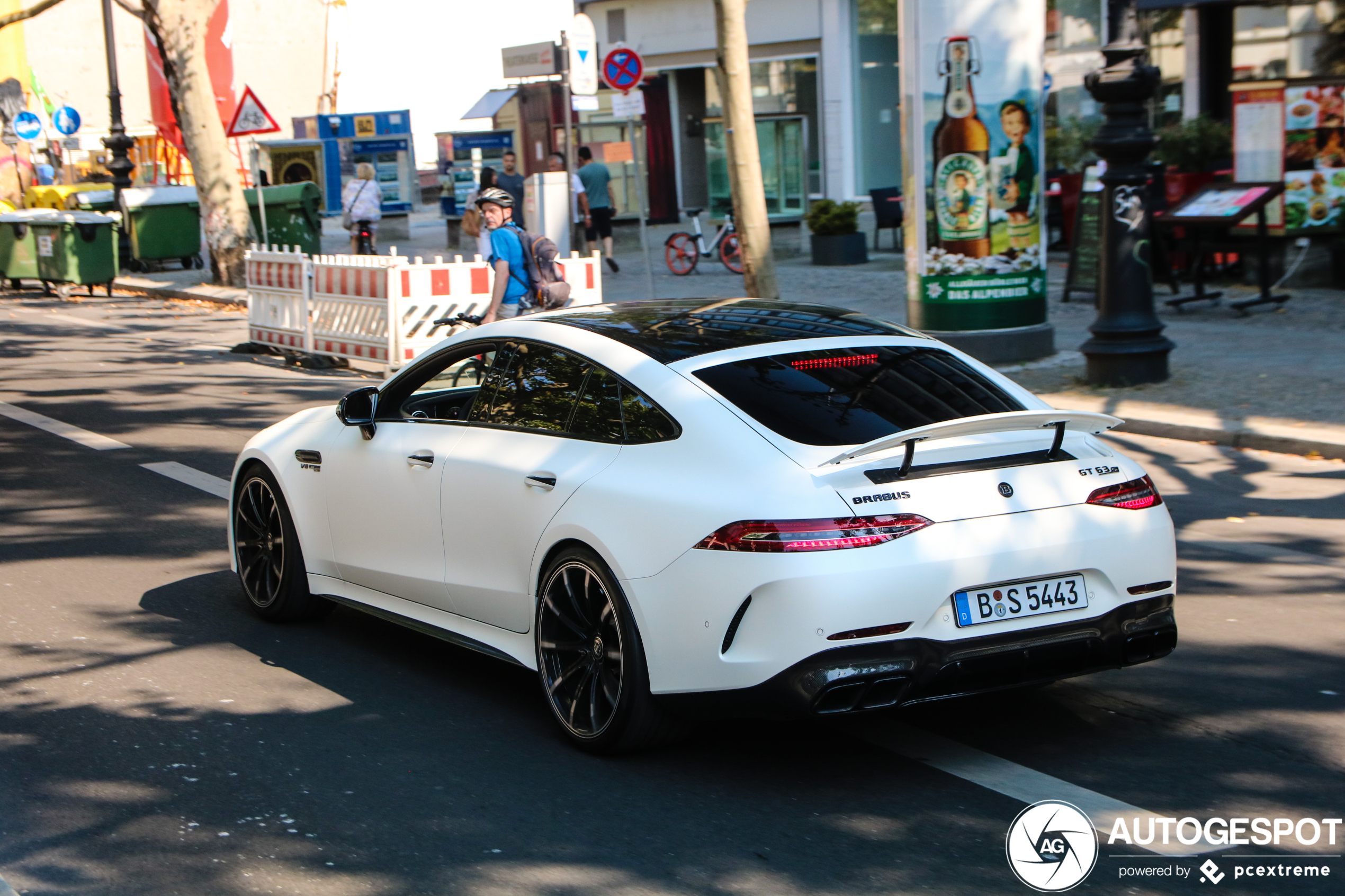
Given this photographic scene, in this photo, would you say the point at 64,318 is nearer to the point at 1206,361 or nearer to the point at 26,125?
the point at 1206,361

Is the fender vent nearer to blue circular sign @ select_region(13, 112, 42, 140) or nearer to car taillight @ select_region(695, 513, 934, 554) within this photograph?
car taillight @ select_region(695, 513, 934, 554)

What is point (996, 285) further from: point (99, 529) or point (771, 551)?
point (771, 551)

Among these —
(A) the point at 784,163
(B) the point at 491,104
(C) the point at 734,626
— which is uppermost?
(B) the point at 491,104

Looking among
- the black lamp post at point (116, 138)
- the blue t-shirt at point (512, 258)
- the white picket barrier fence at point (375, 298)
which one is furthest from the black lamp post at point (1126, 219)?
the black lamp post at point (116, 138)

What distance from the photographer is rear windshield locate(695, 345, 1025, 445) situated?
4598 millimetres

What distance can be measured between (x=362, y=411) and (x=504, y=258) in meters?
6.17

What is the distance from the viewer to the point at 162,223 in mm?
28156

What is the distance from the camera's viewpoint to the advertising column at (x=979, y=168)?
13.0 metres

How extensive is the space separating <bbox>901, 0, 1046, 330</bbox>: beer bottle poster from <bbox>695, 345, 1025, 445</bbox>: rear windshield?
27.4 ft

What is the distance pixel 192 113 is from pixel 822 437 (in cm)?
2276

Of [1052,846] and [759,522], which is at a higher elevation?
[759,522]

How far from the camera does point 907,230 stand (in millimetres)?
13703

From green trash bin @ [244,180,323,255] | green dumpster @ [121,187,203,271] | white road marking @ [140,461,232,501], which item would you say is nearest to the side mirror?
white road marking @ [140,461,232,501]

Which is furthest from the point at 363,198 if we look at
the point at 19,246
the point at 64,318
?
the point at 19,246
